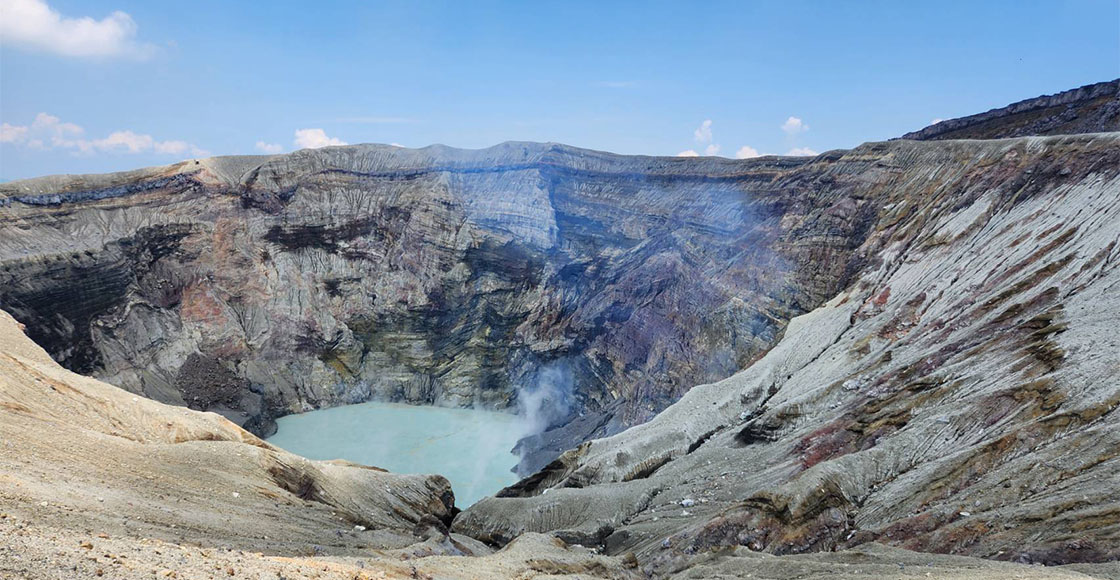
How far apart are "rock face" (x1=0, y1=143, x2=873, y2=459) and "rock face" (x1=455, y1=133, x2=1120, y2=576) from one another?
762 cm

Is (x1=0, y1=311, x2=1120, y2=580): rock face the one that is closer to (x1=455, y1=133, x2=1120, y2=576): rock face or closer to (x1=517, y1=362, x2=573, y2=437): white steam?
(x1=455, y1=133, x2=1120, y2=576): rock face

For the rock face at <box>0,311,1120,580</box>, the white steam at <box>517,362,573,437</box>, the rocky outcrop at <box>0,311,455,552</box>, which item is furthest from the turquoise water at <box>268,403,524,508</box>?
the rock face at <box>0,311,1120,580</box>

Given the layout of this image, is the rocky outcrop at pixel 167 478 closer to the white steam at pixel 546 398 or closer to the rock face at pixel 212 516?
the rock face at pixel 212 516

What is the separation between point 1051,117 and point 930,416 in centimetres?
2886

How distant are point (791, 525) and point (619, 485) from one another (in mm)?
7548

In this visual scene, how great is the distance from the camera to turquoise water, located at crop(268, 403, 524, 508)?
3594 cm

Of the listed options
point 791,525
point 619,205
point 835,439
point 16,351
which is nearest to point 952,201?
point 835,439

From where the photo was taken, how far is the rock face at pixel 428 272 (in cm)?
3884

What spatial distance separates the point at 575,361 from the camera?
46.3m

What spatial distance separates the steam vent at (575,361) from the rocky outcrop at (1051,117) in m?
0.16

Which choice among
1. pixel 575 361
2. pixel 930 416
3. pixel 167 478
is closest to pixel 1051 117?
pixel 930 416

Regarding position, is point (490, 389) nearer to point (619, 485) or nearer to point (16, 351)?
point (619, 485)

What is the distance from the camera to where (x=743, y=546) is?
1745 cm

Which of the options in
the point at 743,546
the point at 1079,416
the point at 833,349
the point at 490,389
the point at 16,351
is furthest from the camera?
the point at 490,389
